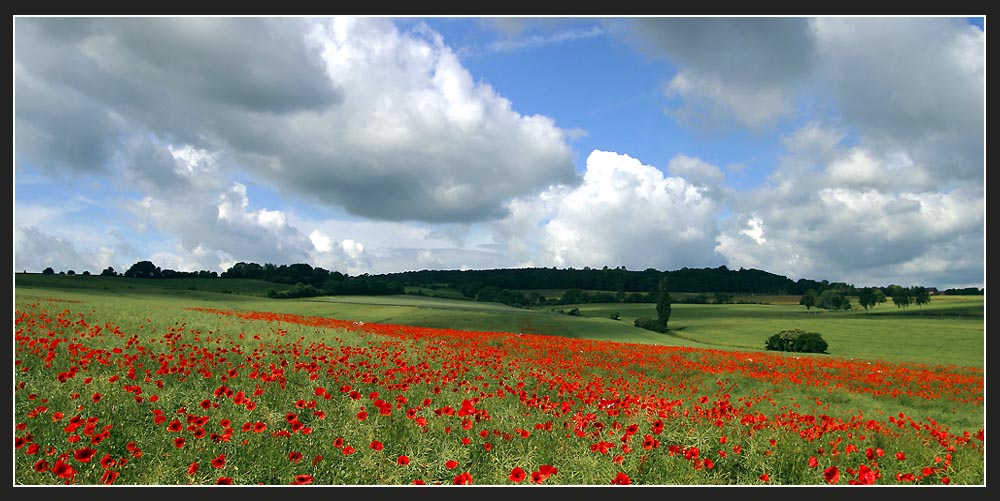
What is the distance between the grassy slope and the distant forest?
36.2ft

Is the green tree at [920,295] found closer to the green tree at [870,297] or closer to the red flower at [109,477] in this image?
the green tree at [870,297]

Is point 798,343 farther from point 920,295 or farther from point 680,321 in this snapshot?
point 920,295

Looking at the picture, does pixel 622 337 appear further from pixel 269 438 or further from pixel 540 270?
pixel 540 270

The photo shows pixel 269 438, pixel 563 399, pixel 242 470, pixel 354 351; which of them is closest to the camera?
pixel 242 470

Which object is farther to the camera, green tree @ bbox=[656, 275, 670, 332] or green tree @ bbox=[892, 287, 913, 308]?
green tree @ bbox=[892, 287, 913, 308]

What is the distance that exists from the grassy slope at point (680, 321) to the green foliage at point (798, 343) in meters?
1.42

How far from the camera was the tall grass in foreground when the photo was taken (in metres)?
6.25

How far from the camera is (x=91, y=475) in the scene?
586 cm

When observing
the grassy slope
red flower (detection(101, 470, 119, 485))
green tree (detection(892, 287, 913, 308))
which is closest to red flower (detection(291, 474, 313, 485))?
red flower (detection(101, 470, 119, 485))

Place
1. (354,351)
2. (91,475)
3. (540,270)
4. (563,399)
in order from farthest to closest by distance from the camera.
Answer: (540,270), (354,351), (563,399), (91,475)

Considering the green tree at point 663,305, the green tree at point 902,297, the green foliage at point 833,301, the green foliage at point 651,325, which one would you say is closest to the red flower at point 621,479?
the green foliage at point 651,325

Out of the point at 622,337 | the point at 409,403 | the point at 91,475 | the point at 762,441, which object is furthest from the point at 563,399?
the point at 622,337

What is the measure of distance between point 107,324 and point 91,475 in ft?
31.4

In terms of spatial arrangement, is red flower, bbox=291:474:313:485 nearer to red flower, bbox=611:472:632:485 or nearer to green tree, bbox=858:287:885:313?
A: red flower, bbox=611:472:632:485
